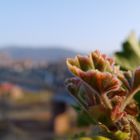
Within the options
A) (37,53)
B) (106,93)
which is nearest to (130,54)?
(106,93)

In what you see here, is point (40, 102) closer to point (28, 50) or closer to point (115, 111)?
point (115, 111)

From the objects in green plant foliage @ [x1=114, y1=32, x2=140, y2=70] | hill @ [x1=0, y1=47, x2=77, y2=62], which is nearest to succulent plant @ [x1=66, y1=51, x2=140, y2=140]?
green plant foliage @ [x1=114, y1=32, x2=140, y2=70]

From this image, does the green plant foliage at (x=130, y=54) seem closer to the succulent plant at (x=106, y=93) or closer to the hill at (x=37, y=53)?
the succulent plant at (x=106, y=93)

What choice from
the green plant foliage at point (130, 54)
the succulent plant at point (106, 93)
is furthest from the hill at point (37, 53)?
the succulent plant at point (106, 93)

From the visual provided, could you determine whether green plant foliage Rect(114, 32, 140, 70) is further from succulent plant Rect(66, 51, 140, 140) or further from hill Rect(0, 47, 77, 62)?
hill Rect(0, 47, 77, 62)

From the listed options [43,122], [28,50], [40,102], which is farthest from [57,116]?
[28,50]

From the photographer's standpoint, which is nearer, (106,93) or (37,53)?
(106,93)

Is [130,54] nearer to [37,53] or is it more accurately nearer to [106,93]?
[106,93]
